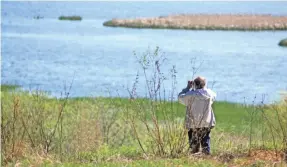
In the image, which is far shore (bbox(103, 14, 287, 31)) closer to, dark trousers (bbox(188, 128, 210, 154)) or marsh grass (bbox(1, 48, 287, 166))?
marsh grass (bbox(1, 48, 287, 166))

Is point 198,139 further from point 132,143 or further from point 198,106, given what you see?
point 132,143

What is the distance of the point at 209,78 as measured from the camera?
33.6 m

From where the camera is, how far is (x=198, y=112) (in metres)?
11.3

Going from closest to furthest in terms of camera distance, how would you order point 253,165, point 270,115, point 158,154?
point 253,165 < point 158,154 < point 270,115

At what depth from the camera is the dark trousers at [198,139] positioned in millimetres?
10945

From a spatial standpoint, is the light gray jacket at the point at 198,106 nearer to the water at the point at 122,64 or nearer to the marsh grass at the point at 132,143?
the marsh grass at the point at 132,143

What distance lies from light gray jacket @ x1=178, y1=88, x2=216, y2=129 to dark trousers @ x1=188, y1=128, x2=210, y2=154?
0.09 metres

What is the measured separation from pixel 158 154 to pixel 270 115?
610 centimetres

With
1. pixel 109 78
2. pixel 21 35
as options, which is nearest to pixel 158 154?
pixel 109 78

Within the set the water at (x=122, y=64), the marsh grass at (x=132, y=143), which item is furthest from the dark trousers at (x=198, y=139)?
the water at (x=122, y=64)

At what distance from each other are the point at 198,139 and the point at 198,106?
21.4 inches

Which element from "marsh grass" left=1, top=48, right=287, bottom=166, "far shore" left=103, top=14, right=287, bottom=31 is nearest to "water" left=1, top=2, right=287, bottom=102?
"marsh grass" left=1, top=48, right=287, bottom=166

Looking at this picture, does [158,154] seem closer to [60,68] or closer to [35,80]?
[35,80]

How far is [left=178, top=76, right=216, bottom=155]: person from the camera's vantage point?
1106cm
